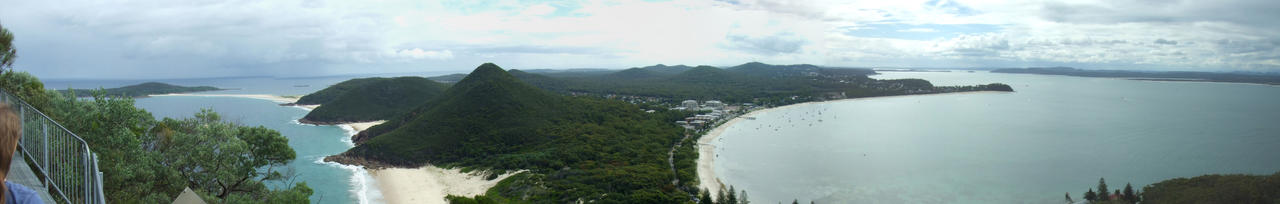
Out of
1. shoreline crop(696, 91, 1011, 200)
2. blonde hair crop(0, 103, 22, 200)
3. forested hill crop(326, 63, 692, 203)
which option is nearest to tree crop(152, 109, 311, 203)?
blonde hair crop(0, 103, 22, 200)

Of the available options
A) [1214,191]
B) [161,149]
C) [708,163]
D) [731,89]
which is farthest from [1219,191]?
[731,89]

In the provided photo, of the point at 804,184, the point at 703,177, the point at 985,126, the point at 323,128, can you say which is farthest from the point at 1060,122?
the point at 323,128

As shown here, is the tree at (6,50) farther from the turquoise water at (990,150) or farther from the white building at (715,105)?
the white building at (715,105)

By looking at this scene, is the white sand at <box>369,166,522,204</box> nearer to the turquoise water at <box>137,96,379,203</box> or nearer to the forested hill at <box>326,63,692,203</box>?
the turquoise water at <box>137,96,379,203</box>

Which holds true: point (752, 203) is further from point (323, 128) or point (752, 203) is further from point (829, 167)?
point (323, 128)

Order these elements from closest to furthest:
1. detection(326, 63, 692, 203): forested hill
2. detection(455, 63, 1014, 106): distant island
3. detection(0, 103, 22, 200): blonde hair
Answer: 1. detection(0, 103, 22, 200): blonde hair
2. detection(326, 63, 692, 203): forested hill
3. detection(455, 63, 1014, 106): distant island

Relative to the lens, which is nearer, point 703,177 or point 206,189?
point 206,189

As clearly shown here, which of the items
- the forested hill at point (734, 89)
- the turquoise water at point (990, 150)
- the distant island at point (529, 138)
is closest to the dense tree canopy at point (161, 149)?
the distant island at point (529, 138)

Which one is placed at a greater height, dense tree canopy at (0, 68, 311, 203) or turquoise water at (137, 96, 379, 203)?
dense tree canopy at (0, 68, 311, 203)
